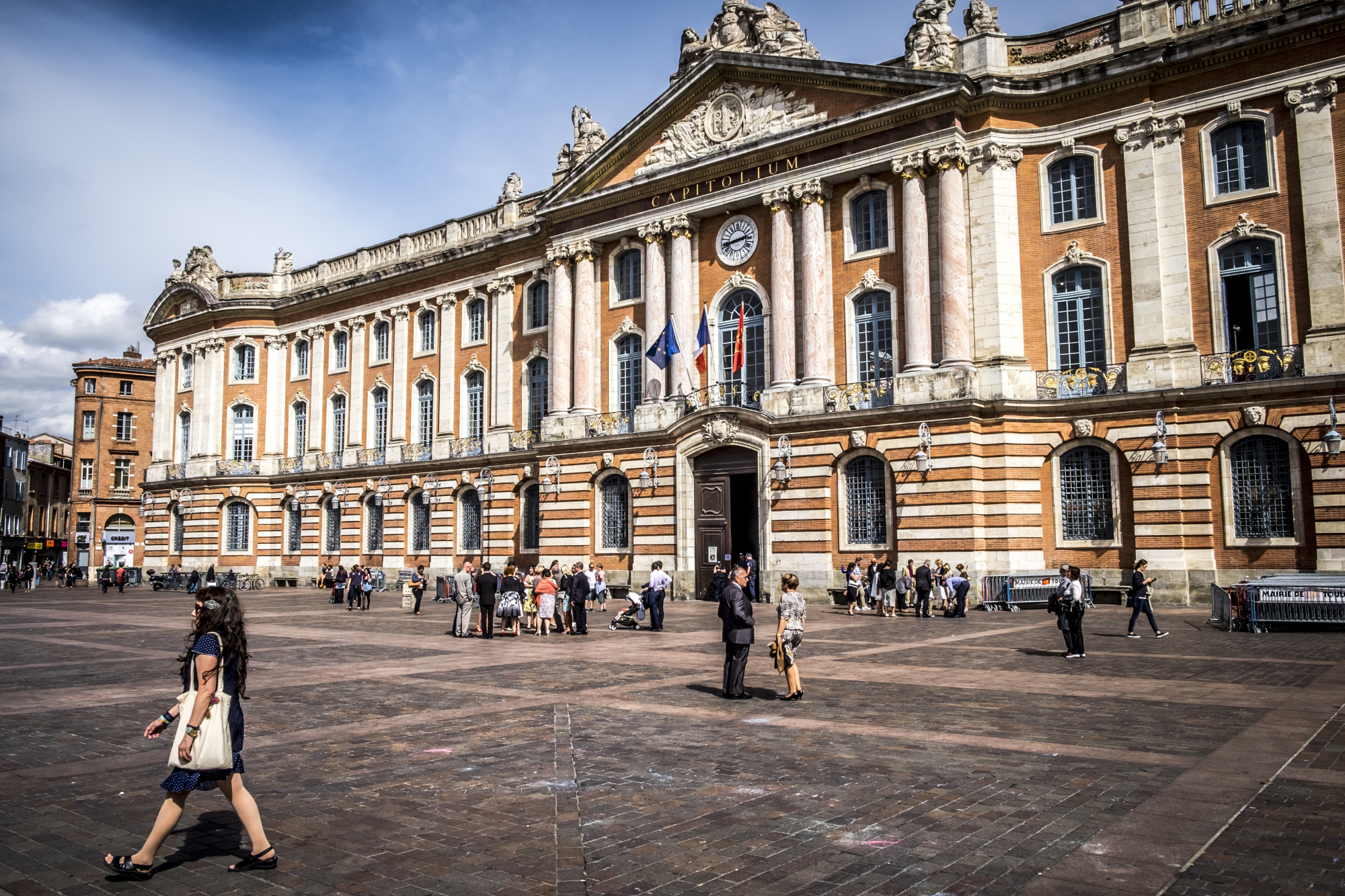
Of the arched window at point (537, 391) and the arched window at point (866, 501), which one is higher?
the arched window at point (537, 391)

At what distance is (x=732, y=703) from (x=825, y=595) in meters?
20.0

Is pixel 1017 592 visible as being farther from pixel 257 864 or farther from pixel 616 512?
pixel 257 864

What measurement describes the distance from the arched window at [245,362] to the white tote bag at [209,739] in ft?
180

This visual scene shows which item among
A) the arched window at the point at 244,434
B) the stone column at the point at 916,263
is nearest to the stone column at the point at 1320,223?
the stone column at the point at 916,263

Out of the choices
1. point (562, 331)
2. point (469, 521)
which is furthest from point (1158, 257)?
point (469, 521)

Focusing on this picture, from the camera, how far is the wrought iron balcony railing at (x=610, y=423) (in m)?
38.6

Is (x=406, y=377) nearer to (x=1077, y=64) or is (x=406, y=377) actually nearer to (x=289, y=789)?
(x=1077, y=64)

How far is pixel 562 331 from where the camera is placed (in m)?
40.9

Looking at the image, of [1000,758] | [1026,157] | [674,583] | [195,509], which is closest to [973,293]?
[1026,157]

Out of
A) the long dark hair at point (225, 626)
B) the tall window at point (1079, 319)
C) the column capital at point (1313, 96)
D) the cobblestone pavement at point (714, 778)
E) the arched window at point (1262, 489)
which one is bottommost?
the cobblestone pavement at point (714, 778)

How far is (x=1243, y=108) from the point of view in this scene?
95.6ft

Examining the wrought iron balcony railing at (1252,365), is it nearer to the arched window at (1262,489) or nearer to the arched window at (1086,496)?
the arched window at (1262,489)

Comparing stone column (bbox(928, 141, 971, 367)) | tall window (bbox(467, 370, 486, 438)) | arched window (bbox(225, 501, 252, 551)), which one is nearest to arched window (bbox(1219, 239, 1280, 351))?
stone column (bbox(928, 141, 971, 367))

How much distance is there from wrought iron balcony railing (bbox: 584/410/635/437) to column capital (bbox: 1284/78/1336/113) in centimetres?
2240
